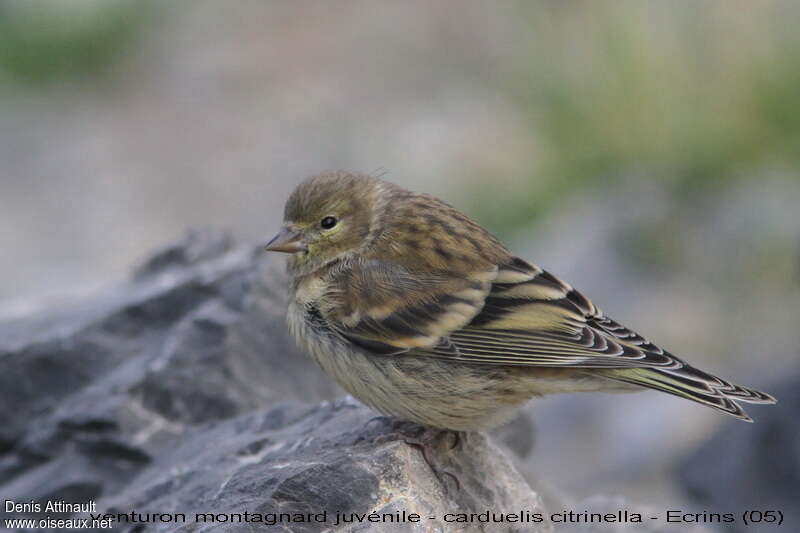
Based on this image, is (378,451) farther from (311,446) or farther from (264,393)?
(264,393)

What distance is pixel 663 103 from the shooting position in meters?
12.4

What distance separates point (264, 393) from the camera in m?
6.57

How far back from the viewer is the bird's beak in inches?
230

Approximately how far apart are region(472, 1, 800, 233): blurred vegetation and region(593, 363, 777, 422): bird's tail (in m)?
6.10

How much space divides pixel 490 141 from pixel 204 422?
8.34 metres

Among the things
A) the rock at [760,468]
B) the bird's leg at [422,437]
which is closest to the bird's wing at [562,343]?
the bird's leg at [422,437]

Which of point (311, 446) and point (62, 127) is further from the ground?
point (62, 127)

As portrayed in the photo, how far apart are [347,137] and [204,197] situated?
1.81 m

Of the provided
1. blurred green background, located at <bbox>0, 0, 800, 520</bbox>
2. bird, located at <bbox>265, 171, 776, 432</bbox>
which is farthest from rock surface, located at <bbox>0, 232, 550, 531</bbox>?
blurred green background, located at <bbox>0, 0, 800, 520</bbox>

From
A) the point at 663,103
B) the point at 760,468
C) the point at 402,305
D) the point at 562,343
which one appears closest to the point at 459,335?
the point at 402,305

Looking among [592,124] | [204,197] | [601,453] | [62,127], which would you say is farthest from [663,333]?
[62,127]

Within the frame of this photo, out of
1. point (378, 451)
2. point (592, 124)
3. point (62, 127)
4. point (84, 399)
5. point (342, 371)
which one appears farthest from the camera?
point (62, 127)

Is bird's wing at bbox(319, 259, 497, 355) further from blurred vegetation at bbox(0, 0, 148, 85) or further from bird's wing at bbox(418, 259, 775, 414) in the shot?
blurred vegetation at bbox(0, 0, 148, 85)

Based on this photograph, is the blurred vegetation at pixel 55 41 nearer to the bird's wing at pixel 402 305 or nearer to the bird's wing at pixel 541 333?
the bird's wing at pixel 402 305
